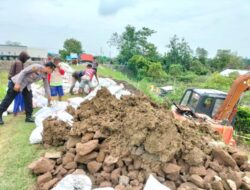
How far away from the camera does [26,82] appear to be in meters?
5.79

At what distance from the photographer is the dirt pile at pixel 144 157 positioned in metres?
3.42

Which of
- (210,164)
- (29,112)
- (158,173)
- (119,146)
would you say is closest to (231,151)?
(210,164)

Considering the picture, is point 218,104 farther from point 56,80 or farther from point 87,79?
point 56,80

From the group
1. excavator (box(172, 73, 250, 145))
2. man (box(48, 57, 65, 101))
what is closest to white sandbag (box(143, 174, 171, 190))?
excavator (box(172, 73, 250, 145))

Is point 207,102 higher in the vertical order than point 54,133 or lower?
higher

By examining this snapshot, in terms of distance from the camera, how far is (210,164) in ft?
12.0

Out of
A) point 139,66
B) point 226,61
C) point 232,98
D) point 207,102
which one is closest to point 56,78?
point 207,102

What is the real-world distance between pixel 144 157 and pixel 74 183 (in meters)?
0.88

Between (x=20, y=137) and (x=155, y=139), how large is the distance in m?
2.83

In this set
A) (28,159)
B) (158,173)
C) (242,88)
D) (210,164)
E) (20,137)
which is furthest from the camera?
(242,88)

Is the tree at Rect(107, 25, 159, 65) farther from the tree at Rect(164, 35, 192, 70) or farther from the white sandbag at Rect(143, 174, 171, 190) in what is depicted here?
the white sandbag at Rect(143, 174, 171, 190)

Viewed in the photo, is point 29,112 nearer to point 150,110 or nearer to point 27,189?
point 27,189

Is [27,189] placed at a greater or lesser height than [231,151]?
lesser

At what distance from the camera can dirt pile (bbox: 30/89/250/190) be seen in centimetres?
342
